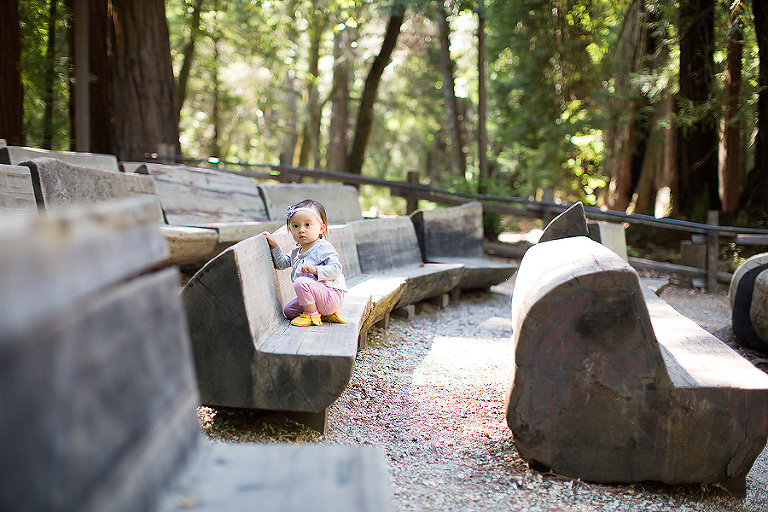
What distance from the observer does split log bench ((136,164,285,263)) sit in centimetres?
612

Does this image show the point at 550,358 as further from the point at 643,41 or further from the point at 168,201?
the point at 643,41

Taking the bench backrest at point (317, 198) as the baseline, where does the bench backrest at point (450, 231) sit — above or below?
below

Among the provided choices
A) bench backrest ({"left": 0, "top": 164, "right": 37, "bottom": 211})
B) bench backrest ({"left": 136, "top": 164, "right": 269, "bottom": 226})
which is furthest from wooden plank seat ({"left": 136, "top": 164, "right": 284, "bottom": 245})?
bench backrest ({"left": 0, "top": 164, "right": 37, "bottom": 211})

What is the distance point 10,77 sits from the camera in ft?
25.1

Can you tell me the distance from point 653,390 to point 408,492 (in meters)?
1.29

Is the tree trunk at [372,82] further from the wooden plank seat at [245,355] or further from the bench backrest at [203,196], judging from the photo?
the wooden plank seat at [245,355]

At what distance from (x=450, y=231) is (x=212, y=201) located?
10.8 ft

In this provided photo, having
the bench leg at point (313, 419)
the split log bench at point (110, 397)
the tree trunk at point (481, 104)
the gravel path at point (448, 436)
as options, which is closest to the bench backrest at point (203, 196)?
the gravel path at point (448, 436)

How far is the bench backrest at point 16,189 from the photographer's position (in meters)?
3.95

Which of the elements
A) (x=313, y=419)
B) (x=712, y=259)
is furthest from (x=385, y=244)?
(x=712, y=259)

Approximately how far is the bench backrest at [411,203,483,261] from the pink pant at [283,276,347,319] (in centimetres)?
432

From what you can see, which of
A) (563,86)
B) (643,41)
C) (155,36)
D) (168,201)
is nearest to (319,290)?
(168,201)

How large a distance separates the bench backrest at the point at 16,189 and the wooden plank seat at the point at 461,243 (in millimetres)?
4886

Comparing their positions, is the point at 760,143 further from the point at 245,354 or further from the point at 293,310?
the point at 245,354
